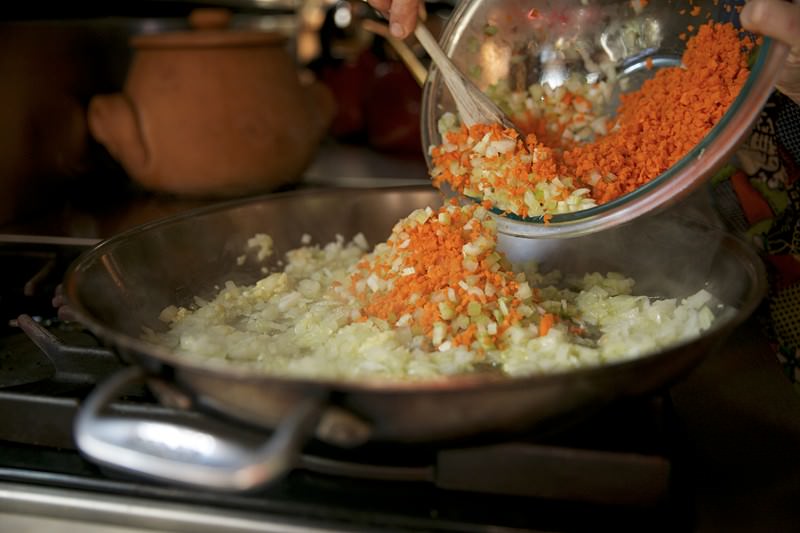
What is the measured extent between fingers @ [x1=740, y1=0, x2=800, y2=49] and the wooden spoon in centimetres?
33

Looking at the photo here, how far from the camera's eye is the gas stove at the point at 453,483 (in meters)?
0.62

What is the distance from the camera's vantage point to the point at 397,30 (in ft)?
3.06

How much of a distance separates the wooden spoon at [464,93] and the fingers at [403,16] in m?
0.01

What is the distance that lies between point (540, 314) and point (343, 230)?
394 mm

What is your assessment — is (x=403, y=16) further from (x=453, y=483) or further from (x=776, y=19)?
(x=453, y=483)

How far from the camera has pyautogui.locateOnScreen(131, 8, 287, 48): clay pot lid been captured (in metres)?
1.28

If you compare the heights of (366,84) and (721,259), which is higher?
(366,84)

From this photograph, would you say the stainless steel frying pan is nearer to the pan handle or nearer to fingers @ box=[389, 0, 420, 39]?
the pan handle

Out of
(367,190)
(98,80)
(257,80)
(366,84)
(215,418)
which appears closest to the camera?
(215,418)

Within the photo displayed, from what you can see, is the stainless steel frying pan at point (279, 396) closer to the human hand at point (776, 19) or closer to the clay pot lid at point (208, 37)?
the human hand at point (776, 19)

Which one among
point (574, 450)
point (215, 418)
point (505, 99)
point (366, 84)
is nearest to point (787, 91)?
point (505, 99)

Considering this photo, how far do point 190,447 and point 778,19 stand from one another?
1.95 ft

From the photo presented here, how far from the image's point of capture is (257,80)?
4.35 feet

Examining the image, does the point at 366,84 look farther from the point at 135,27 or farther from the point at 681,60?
the point at 681,60
